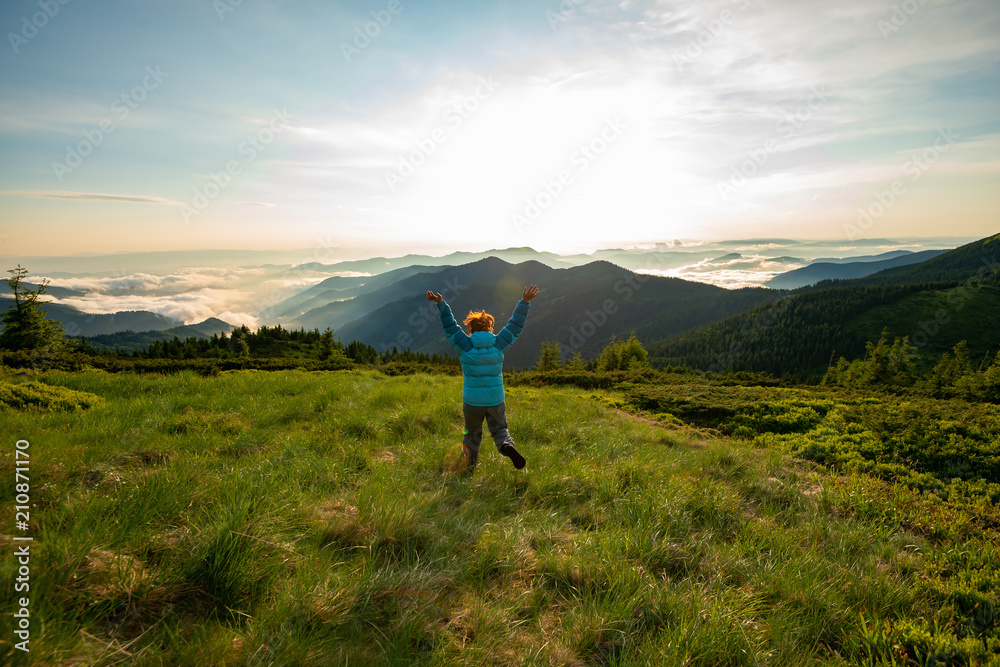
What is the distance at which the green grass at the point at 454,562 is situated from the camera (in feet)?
8.16

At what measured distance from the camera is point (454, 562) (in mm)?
3535

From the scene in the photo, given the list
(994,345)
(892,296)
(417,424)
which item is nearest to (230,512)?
(417,424)

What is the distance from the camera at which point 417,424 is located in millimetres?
8148

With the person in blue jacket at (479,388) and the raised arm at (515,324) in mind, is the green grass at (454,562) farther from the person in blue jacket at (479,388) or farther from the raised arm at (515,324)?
the raised arm at (515,324)

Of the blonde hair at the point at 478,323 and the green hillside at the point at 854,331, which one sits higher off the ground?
the blonde hair at the point at 478,323

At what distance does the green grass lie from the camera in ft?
8.16

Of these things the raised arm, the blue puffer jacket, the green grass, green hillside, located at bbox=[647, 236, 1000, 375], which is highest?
the raised arm

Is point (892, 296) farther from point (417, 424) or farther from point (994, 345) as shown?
point (417, 424)

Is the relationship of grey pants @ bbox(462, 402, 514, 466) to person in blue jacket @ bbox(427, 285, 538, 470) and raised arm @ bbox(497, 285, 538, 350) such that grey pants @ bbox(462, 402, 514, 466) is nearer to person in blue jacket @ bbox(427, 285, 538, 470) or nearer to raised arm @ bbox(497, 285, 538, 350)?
person in blue jacket @ bbox(427, 285, 538, 470)

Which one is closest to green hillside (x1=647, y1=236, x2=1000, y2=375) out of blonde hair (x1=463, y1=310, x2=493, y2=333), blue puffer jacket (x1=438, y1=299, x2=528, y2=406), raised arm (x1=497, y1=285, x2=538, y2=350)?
raised arm (x1=497, y1=285, x2=538, y2=350)

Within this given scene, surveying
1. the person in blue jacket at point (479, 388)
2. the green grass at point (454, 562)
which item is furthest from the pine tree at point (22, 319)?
the person in blue jacket at point (479, 388)

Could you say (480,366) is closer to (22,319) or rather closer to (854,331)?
(22,319)

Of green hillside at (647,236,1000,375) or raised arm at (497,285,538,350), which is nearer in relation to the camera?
raised arm at (497,285,538,350)

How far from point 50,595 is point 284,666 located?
1.43m
